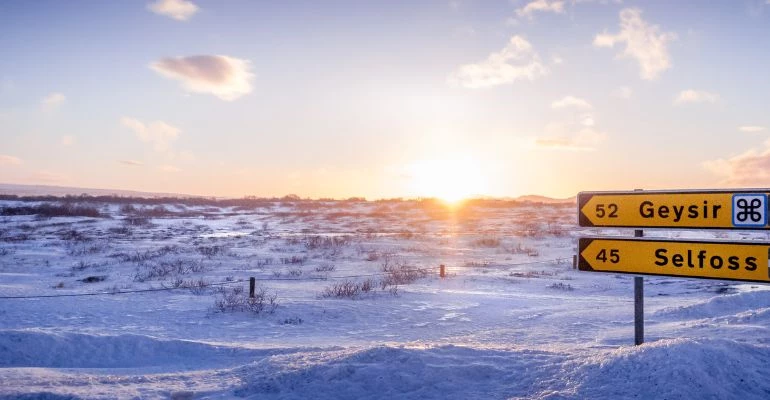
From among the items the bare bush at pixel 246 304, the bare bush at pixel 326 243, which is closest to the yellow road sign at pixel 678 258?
the bare bush at pixel 246 304

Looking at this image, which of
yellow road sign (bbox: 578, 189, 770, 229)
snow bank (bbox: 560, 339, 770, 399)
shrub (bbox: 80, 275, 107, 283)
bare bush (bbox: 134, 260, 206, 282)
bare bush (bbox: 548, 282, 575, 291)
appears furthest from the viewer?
bare bush (bbox: 134, 260, 206, 282)

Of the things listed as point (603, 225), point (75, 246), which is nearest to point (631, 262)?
point (603, 225)

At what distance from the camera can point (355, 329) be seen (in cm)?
1016

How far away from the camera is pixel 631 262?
5883mm

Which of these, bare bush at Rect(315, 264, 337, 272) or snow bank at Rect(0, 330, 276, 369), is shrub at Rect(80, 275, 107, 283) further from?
snow bank at Rect(0, 330, 276, 369)

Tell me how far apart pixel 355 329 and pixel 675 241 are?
20.8 ft

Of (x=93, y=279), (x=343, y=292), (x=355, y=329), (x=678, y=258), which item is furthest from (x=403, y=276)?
(x=678, y=258)

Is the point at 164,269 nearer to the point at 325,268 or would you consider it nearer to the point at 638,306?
the point at 325,268

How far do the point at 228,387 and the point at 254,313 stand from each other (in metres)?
6.17

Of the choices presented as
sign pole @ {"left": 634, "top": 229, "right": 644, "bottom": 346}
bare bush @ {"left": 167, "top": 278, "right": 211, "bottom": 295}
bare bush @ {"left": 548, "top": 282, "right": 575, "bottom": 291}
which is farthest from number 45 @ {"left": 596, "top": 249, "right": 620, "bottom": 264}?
bare bush @ {"left": 167, "top": 278, "right": 211, "bottom": 295}

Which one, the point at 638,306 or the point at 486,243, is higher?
the point at 638,306

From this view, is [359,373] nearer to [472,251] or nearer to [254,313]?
[254,313]

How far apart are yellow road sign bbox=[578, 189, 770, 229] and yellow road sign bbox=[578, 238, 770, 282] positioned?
0.21 metres

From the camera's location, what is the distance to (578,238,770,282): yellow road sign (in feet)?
16.5
